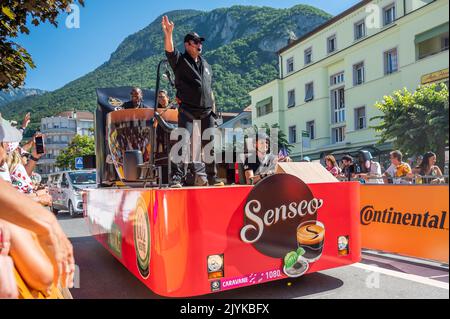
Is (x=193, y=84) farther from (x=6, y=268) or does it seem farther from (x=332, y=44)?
(x=6, y=268)

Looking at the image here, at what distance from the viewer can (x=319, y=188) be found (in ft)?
10.1

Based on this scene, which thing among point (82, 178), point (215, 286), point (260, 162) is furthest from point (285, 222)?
point (82, 178)

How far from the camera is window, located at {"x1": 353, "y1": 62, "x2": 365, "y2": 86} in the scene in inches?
65.6

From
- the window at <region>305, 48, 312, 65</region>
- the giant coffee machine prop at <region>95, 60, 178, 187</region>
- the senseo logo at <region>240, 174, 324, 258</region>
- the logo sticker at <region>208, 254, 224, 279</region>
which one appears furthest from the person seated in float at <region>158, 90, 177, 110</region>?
the window at <region>305, 48, 312, 65</region>

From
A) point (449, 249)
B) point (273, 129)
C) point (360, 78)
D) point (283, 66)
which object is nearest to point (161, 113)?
point (273, 129)

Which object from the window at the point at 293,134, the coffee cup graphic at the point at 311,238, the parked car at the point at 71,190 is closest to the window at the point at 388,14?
the window at the point at 293,134

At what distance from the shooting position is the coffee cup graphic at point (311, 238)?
299 centimetres

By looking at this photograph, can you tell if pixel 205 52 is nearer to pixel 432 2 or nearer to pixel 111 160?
pixel 432 2

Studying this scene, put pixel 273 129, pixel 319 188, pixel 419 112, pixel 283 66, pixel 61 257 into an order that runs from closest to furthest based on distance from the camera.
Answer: pixel 419 112
pixel 61 257
pixel 283 66
pixel 273 129
pixel 319 188

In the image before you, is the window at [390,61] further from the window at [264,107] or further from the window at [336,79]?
the window at [264,107]

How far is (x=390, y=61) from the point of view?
1441 mm

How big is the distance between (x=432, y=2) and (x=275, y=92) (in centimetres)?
105

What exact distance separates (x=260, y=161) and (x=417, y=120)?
1.89 meters

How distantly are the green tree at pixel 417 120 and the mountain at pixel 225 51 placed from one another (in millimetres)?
452
